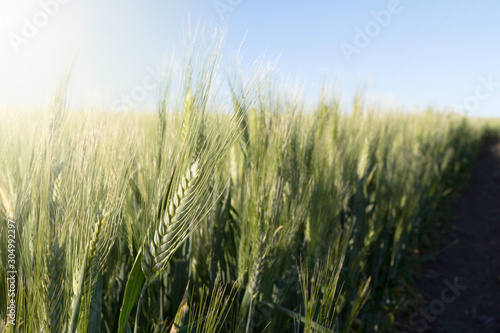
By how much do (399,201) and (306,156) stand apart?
1.70m

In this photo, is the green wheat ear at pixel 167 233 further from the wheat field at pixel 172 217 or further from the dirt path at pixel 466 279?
the dirt path at pixel 466 279

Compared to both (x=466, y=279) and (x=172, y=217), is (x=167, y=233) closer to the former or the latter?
(x=172, y=217)

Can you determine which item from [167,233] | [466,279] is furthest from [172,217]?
[466,279]

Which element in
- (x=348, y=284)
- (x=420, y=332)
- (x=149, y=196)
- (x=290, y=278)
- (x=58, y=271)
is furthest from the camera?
(x=420, y=332)

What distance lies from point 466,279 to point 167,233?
4.38m

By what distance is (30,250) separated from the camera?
24.8 inches

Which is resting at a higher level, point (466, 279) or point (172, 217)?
point (172, 217)

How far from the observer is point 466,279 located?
3734 mm

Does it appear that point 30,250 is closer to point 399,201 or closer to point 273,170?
point 273,170

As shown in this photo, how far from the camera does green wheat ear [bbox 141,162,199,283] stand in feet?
2.10

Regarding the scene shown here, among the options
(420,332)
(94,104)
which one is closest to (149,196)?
(94,104)

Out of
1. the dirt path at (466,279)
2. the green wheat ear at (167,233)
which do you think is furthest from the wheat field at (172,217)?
the dirt path at (466,279)

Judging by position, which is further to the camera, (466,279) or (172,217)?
(466,279)

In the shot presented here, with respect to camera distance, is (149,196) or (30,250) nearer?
(30,250)
